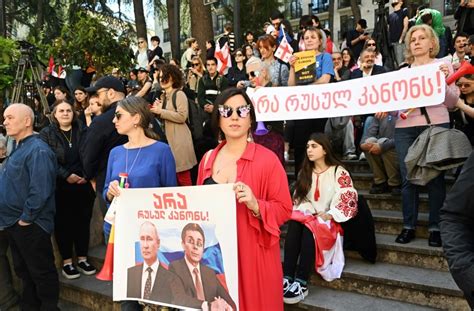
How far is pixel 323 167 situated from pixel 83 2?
60.1 ft

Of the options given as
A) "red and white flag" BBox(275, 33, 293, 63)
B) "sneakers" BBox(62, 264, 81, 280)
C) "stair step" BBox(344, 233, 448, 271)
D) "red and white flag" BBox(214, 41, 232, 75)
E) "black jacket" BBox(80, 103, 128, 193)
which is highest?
"red and white flag" BBox(214, 41, 232, 75)

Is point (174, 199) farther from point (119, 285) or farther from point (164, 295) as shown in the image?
point (119, 285)

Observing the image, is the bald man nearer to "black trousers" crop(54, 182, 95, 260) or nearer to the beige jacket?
"black trousers" crop(54, 182, 95, 260)

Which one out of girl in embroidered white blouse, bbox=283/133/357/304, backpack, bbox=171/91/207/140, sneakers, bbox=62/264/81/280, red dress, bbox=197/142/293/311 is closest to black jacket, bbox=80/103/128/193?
backpack, bbox=171/91/207/140

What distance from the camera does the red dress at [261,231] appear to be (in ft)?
8.36

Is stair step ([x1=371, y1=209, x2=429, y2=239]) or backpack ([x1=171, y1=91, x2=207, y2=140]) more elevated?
backpack ([x1=171, y1=91, x2=207, y2=140])

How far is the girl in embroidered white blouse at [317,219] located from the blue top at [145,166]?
1.28 m

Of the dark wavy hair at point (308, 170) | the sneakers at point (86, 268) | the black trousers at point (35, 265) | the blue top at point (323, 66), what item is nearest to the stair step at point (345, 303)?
the dark wavy hair at point (308, 170)

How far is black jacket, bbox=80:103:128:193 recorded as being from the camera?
13.3 feet

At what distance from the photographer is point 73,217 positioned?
5.07m

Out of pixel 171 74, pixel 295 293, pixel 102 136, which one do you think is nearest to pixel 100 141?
pixel 102 136

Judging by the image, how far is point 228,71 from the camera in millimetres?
8031

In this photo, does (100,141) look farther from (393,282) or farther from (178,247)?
(393,282)


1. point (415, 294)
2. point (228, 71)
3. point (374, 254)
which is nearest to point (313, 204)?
point (374, 254)
